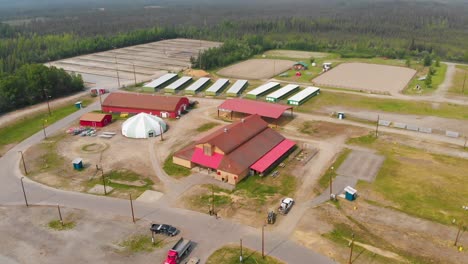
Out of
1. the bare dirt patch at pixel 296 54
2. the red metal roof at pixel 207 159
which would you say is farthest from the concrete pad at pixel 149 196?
the bare dirt patch at pixel 296 54

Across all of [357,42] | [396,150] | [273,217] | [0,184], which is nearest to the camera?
[273,217]

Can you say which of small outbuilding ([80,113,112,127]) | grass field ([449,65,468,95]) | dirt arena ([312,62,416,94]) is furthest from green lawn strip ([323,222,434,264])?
grass field ([449,65,468,95])

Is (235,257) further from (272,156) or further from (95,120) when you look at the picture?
(95,120)

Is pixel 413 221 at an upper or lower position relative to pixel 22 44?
lower

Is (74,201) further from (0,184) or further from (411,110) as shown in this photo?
(411,110)

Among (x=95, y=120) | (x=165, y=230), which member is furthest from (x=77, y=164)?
(x=165, y=230)

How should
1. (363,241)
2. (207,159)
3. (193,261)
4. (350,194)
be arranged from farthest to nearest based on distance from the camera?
(207,159), (350,194), (363,241), (193,261)

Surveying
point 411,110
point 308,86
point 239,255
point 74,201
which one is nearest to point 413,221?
point 239,255
